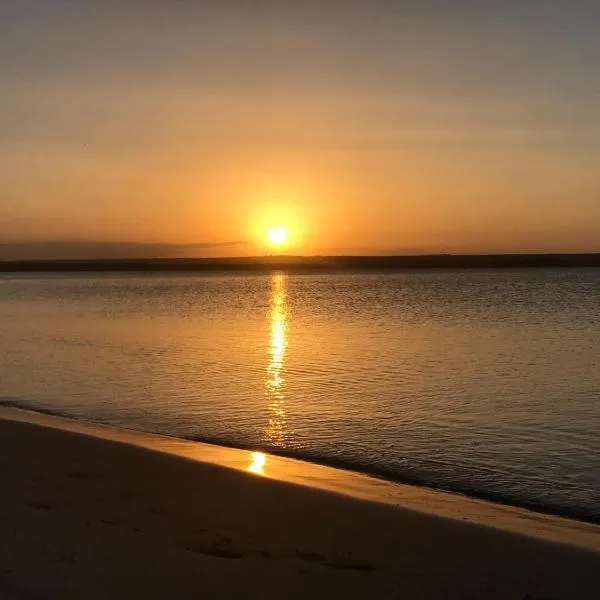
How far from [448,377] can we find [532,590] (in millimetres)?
12469

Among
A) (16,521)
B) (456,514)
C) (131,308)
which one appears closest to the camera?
(16,521)

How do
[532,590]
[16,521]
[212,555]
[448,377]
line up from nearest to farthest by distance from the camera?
[532,590] → [212,555] → [16,521] → [448,377]

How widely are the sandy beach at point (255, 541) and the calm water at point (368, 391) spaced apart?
181 cm

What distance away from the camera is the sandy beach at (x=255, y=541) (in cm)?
525

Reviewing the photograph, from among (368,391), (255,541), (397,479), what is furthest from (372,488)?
(368,391)

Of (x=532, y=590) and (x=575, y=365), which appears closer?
(x=532, y=590)

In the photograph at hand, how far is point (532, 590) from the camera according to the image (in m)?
5.35

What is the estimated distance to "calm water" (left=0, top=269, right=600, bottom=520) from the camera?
32.9ft

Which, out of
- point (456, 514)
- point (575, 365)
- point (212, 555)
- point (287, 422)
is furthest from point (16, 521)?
point (575, 365)

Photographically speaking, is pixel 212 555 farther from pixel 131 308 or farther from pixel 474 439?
pixel 131 308

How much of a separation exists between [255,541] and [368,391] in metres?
9.83

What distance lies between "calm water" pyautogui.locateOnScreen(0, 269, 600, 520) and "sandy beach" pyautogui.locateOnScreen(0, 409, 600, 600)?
5.93ft

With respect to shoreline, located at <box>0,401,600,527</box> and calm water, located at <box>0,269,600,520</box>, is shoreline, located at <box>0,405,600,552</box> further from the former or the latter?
calm water, located at <box>0,269,600,520</box>

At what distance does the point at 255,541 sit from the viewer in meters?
6.13
